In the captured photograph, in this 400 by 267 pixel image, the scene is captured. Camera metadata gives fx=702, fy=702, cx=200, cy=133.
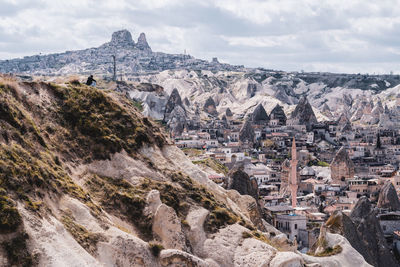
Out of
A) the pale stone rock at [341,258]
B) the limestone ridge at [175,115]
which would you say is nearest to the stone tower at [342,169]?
the limestone ridge at [175,115]

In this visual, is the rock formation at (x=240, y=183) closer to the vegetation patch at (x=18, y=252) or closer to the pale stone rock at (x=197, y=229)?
the pale stone rock at (x=197, y=229)

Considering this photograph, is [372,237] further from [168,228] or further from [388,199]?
[168,228]

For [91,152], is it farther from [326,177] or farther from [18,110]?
[326,177]

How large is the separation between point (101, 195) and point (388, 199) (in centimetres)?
5540

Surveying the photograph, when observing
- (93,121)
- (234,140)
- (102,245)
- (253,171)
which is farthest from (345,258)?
(234,140)

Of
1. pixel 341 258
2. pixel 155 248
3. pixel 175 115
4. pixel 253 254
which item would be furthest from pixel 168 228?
pixel 175 115

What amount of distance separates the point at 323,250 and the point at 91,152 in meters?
19.2

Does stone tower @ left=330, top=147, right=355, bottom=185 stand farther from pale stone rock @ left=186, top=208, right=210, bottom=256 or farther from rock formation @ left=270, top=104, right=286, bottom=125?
pale stone rock @ left=186, top=208, right=210, bottom=256

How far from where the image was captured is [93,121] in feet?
107

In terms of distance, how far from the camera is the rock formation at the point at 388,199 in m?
77.7

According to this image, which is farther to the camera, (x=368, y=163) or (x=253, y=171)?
(x=368, y=163)

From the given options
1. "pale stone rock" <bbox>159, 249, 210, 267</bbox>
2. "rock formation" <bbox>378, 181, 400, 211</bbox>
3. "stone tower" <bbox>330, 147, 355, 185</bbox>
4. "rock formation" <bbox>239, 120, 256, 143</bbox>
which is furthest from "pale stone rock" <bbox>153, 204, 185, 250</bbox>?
"rock formation" <bbox>239, 120, 256, 143</bbox>

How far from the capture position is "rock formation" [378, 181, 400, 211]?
77688 millimetres

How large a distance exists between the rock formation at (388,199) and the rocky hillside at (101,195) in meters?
42.7
